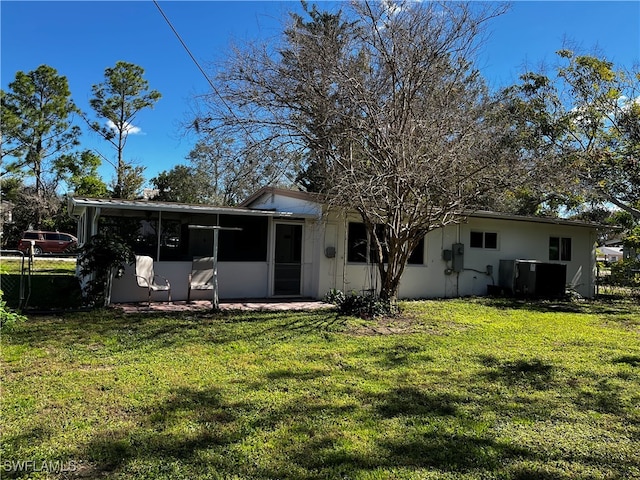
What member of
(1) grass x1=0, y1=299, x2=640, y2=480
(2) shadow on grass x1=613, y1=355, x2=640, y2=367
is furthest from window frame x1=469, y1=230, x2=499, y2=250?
(2) shadow on grass x1=613, y1=355, x2=640, y2=367

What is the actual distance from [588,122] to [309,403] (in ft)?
46.8

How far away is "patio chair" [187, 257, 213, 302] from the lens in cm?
964

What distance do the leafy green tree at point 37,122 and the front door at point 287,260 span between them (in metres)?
24.3

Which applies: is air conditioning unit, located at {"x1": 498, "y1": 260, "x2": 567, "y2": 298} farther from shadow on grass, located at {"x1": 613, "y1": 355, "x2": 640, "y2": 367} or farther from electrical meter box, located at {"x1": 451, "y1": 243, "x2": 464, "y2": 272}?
shadow on grass, located at {"x1": 613, "y1": 355, "x2": 640, "y2": 367}

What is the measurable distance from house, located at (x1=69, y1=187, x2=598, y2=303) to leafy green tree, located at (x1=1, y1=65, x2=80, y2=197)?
21.5 meters

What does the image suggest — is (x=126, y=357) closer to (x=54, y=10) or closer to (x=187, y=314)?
(x=187, y=314)

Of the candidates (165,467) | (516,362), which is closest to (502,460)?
(165,467)

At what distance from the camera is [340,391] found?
4.40 metres

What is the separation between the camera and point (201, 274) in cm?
977

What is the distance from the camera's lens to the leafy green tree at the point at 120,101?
30.9 metres

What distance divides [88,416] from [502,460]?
323 centimetres

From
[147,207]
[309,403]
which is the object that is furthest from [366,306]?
[147,207]

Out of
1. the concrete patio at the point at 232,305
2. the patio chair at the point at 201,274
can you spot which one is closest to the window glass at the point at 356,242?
the concrete patio at the point at 232,305

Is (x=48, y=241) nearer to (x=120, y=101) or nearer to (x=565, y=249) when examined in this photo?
(x=120, y=101)
